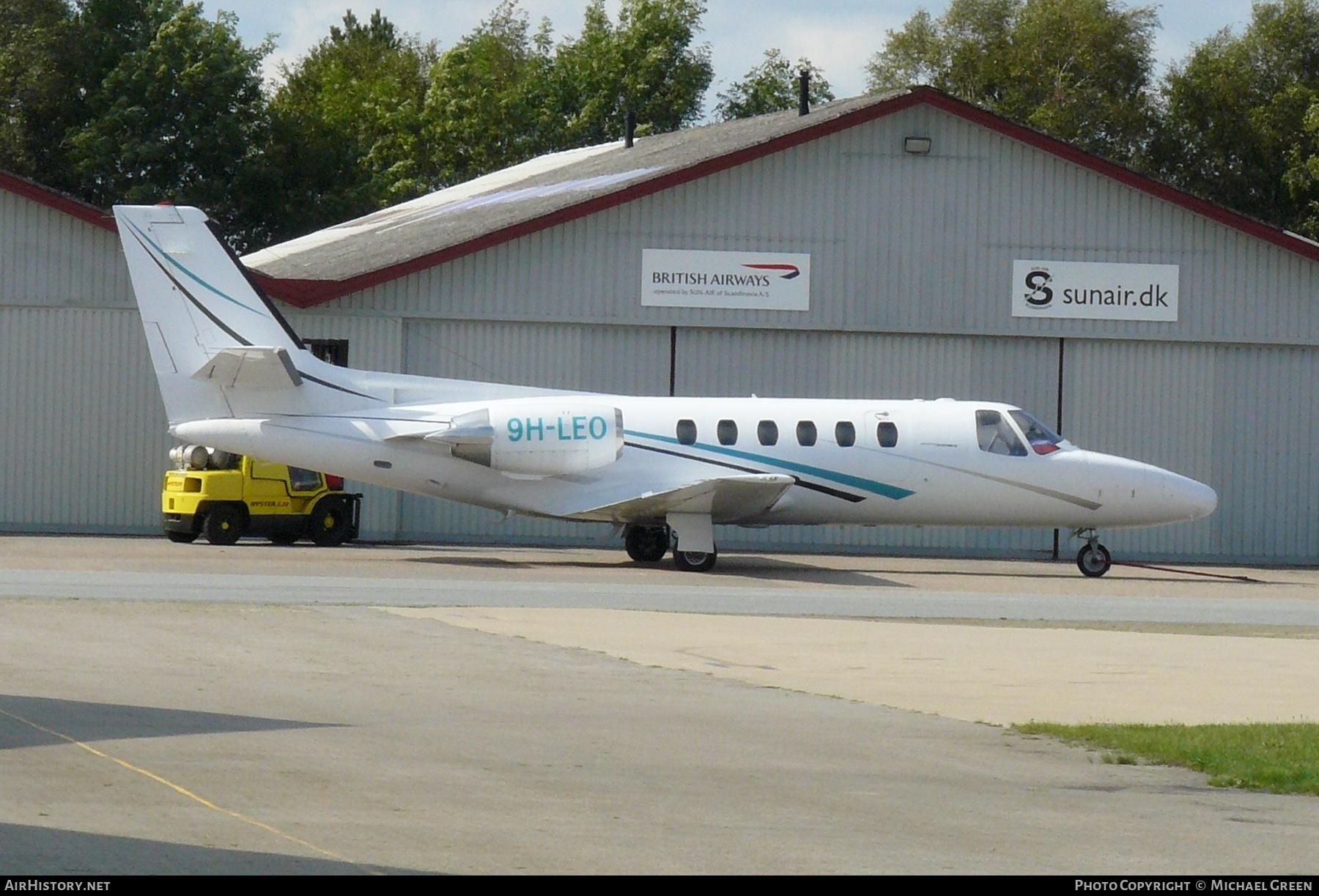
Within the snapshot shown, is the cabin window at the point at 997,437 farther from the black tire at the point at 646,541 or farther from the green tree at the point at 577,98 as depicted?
the green tree at the point at 577,98

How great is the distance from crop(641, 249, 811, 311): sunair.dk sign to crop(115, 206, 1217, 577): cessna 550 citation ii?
208 inches

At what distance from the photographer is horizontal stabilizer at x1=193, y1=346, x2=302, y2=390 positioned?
90.7ft

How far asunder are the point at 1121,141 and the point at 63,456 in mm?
56585

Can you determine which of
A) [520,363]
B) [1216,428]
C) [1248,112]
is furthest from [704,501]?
[1248,112]

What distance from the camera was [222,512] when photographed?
30.9 meters

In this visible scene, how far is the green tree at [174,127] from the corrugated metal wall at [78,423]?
34646 mm

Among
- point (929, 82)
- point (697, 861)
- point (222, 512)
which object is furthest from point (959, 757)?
point (929, 82)

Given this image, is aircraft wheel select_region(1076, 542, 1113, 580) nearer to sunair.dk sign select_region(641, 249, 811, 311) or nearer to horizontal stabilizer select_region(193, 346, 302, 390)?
sunair.dk sign select_region(641, 249, 811, 311)

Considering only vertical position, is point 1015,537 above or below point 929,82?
below

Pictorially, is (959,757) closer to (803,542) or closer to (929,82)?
(803,542)

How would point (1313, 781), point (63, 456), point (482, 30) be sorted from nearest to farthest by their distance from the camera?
1. point (1313, 781)
2. point (63, 456)
3. point (482, 30)

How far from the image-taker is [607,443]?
2850cm

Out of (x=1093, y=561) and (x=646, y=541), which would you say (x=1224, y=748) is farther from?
(x=646, y=541)

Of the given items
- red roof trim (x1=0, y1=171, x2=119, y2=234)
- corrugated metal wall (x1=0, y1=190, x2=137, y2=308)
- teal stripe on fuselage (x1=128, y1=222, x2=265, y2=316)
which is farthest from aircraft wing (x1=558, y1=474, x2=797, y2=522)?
red roof trim (x1=0, y1=171, x2=119, y2=234)
